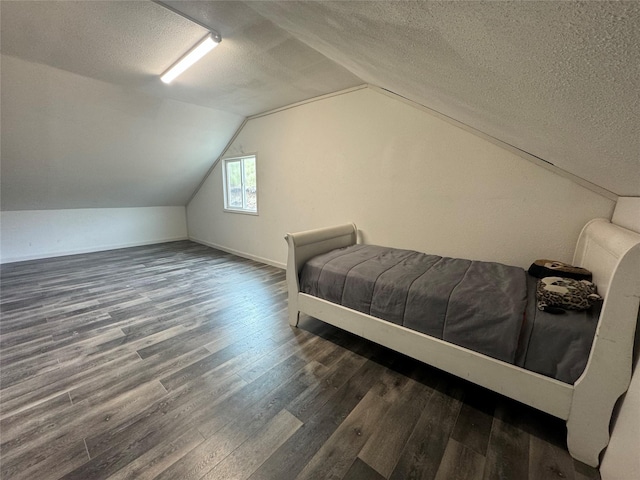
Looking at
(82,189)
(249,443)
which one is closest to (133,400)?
(249,443)

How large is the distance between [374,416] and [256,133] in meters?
4.16

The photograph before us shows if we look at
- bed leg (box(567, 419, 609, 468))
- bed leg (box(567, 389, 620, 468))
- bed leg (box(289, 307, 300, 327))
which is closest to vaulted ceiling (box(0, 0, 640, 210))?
bed leg (box(567, 389, 620, 468))

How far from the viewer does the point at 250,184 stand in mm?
4781

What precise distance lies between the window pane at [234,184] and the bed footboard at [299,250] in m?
2.86

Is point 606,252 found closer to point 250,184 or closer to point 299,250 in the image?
point 299,250

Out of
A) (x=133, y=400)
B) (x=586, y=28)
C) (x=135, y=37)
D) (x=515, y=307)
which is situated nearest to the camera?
(x=586, y=28)

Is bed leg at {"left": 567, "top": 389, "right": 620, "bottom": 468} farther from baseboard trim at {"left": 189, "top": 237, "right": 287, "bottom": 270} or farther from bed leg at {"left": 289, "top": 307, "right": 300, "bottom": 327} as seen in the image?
baseboard trim at {"left": 189, "top": 237, "right": 287, "bottom": 270}

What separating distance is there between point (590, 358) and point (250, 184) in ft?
15.3

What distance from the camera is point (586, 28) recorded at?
1.41 feet

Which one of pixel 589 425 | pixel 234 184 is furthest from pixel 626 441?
pixel 234 184

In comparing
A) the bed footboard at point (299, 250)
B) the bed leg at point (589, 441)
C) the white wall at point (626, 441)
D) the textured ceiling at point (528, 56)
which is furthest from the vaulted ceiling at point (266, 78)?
the bed footboard at point (299, 250)

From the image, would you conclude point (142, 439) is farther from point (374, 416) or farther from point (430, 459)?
point (430, 459)

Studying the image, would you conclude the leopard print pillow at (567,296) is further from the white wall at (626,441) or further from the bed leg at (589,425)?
the bed leg at (589,425)

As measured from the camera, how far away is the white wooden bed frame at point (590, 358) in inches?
45.8
